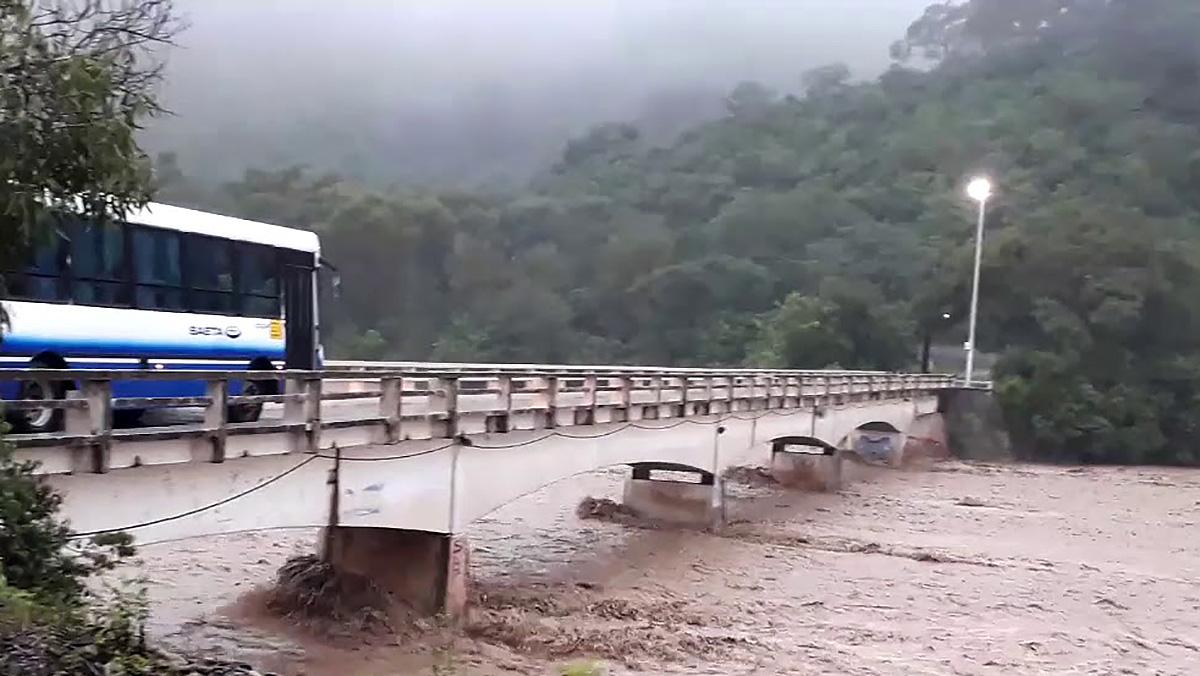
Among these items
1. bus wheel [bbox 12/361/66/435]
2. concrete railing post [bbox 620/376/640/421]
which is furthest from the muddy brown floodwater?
bus wheel [bbox 12/361/66/435]

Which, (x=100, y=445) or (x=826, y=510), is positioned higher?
(x=100, y=445)

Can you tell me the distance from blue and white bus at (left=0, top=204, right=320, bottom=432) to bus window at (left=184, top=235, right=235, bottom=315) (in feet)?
0.04

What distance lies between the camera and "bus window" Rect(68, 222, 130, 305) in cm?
1388

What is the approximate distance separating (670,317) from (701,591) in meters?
58.6

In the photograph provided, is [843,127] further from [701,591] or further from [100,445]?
[100,445]

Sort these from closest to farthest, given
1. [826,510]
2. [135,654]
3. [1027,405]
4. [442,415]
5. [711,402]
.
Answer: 1. [135,654]
2. [442,415]
3. [711,402]
4. [826,510]
5. [1027,405]

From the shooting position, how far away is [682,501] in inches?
1074

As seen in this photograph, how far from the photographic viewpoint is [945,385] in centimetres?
5469

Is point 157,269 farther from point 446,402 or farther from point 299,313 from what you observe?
point 446,402

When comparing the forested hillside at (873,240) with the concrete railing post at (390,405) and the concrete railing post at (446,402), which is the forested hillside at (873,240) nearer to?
the concrete railing post at (446,402)

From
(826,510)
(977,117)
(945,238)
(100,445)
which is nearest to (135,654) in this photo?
(100,445)

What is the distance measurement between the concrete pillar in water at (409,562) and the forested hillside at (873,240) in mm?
43090

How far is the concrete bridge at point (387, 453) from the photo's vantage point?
10.2m

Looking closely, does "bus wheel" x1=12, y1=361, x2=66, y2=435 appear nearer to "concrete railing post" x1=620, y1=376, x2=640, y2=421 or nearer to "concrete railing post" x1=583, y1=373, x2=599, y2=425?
"concrete railing post" x1=583, y1=373, x2=599, y2=425
